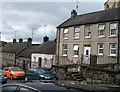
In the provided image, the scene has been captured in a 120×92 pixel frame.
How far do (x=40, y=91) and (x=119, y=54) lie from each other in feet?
72.7

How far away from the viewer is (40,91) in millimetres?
4473

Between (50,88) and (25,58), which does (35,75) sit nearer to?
(50,88)

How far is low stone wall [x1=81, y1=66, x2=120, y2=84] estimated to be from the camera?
18578 millimetres

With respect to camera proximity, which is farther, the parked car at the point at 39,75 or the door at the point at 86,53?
the door at the point at 86,53

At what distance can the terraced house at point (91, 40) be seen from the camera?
87.1 ft

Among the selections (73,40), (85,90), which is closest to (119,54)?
(73,40)

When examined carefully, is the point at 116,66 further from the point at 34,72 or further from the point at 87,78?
the point at 34,72

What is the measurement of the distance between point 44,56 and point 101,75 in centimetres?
2006

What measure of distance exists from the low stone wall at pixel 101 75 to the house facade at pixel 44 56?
13.9 metres

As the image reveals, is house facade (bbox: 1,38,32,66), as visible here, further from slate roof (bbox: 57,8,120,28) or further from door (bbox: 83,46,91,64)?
door (bbox: 83,46,91,64)

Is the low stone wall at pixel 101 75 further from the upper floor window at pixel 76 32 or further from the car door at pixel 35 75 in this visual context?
the upper floor window at pixel 76 32

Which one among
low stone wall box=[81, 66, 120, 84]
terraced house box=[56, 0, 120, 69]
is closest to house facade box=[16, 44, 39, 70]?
terraced house box=[56, 0, 120, 69]

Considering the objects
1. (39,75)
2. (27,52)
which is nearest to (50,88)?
(39,75)

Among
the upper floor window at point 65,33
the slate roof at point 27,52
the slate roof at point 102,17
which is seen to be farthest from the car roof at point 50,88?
the slate roof at point 27,52
